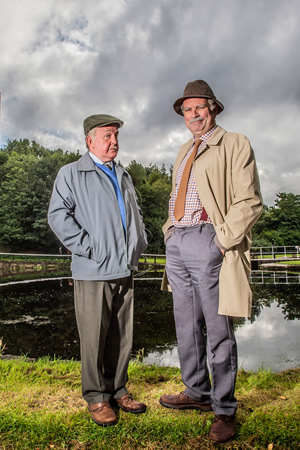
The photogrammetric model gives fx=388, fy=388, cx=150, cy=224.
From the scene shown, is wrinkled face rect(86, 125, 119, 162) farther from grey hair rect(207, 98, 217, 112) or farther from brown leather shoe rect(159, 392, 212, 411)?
brown leather shoe rect(159, 392, 212, 411)

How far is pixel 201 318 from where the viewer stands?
2.77 metres

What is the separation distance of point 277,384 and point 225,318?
51.4 inches

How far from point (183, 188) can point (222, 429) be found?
1.56m

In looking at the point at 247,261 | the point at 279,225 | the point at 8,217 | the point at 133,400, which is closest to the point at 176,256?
the point at 247,261

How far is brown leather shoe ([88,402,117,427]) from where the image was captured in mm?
2496

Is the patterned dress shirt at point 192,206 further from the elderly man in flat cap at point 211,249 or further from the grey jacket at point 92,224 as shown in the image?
the grey jacket at point 92,224

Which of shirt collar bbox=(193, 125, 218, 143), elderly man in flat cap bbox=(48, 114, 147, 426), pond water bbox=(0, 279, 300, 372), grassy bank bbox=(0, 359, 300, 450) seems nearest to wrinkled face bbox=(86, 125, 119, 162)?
elderly man in flat cap bbox=(48, 114, 147, 426)

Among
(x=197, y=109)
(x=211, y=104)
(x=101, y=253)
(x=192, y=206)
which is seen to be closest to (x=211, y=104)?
(x=211, y=104)

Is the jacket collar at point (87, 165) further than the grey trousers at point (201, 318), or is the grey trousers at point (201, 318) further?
the jacket collar at point (87, 165)

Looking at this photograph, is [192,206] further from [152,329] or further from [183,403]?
[152,329]

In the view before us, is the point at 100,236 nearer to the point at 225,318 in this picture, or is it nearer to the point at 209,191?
the point at 209,191

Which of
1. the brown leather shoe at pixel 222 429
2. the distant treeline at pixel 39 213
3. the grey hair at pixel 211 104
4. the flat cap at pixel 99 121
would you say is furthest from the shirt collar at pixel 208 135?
the distant treeline at pixel 39 213

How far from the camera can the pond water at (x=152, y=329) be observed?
5.35 meters

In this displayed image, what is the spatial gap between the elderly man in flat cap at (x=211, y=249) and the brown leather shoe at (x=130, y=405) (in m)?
0.21
